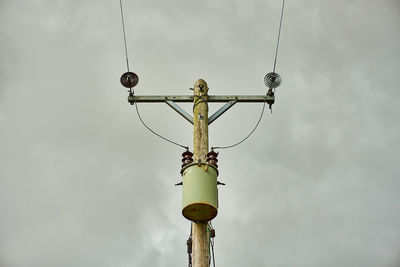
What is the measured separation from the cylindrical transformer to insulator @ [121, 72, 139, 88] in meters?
2.30

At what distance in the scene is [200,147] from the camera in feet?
20.6

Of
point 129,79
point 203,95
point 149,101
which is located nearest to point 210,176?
point 203,95

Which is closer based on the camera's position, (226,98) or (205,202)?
(205,202)

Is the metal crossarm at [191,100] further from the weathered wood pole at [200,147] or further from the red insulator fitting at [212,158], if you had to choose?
the red insulator fitting at [212,158]

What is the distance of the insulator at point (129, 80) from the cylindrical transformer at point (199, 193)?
2296 mm

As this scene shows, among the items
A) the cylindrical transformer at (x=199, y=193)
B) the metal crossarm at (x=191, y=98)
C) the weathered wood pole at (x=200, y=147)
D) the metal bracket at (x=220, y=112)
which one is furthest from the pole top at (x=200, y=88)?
the cylindrical transformer at (x=199, y=193)

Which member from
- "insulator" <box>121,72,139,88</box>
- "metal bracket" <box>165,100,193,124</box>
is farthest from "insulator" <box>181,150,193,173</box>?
"insulator" <box>121,72,139,88</box>

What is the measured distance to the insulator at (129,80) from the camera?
7.64 meters

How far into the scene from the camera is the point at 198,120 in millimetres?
6598

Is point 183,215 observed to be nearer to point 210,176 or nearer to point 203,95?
point 210,176

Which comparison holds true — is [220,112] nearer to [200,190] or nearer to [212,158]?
[212,158]

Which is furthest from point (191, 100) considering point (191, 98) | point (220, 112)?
point (220, 112)

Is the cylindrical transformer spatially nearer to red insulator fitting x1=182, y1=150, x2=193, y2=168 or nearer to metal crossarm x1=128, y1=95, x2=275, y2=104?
red insulator fitting x1=182, y1=150, x2=193, y2=168

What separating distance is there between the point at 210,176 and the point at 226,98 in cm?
178
